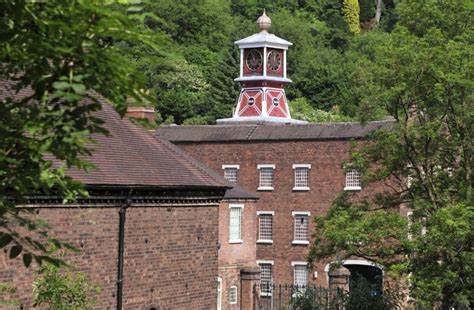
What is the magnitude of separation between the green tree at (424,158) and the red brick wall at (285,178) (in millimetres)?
21950

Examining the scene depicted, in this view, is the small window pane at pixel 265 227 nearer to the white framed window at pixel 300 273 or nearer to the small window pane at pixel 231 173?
the white framed window at pixel 300 273

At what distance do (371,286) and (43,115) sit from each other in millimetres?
31140

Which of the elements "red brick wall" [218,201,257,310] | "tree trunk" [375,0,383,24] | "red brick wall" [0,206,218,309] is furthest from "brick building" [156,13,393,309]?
"tree trunk" [375,0,383,24]

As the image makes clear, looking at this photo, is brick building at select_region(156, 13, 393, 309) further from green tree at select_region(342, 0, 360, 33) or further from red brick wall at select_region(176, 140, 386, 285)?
green tree at select_region(342, 0, 360, 33)

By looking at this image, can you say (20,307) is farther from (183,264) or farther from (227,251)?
(227,251)

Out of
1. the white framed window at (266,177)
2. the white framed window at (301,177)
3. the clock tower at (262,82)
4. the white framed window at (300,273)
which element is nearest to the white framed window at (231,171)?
the white framed window at (266,177)

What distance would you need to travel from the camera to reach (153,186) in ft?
100

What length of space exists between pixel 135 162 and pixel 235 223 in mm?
21030

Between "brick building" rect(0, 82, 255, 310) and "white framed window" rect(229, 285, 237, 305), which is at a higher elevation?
"brick building" rect(0, 82, 255, 310)

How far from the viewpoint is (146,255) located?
102 feet

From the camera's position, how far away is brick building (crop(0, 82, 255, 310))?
2777 cm

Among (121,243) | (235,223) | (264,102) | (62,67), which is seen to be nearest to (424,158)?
(121,243)

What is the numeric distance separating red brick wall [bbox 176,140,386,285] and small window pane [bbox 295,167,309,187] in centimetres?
24

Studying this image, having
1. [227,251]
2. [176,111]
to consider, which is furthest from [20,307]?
[176,111]
